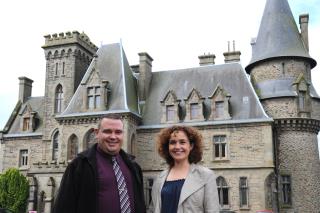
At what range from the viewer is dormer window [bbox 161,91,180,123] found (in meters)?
28.3

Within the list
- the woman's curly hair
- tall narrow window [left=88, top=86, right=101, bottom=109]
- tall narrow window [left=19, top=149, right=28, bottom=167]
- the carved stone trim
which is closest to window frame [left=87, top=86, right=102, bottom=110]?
tall narrow window [left=88, top=86, right=101, bottom=109]

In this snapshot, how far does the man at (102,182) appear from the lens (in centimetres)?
445

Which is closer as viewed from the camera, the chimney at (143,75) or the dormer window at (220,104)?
the dormer window at (220,104)

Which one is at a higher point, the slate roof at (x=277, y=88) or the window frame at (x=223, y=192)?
the slate roof at (x=277, y=88)

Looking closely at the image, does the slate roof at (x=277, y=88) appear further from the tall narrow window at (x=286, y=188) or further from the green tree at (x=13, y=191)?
the green tree at (x=13, y=191)

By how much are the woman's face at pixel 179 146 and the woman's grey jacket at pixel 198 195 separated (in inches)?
9.1

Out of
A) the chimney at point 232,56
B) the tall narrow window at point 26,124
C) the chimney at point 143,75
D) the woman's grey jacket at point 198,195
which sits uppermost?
the chimney at point 232,56

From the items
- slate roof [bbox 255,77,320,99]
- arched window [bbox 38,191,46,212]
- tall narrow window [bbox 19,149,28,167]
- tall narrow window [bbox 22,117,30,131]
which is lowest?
arched window [bbox 38,191,46,212]

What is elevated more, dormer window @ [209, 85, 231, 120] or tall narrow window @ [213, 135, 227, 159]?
dormer window @ [209, 85, 231, 120]

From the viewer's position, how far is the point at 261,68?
1129 inches

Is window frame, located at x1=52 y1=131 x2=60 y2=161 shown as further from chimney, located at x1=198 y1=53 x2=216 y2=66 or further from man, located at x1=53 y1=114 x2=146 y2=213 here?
man, located at x1=53 y1=114 x2=146 y2=213

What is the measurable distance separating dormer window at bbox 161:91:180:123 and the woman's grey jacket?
929 inches

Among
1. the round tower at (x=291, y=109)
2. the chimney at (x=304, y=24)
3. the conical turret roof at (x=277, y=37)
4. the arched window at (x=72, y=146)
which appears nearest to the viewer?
the round tower at (x=291, y=109)

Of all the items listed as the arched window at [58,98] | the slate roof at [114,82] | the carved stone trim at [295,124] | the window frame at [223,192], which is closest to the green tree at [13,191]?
the arched window at [58,98]
